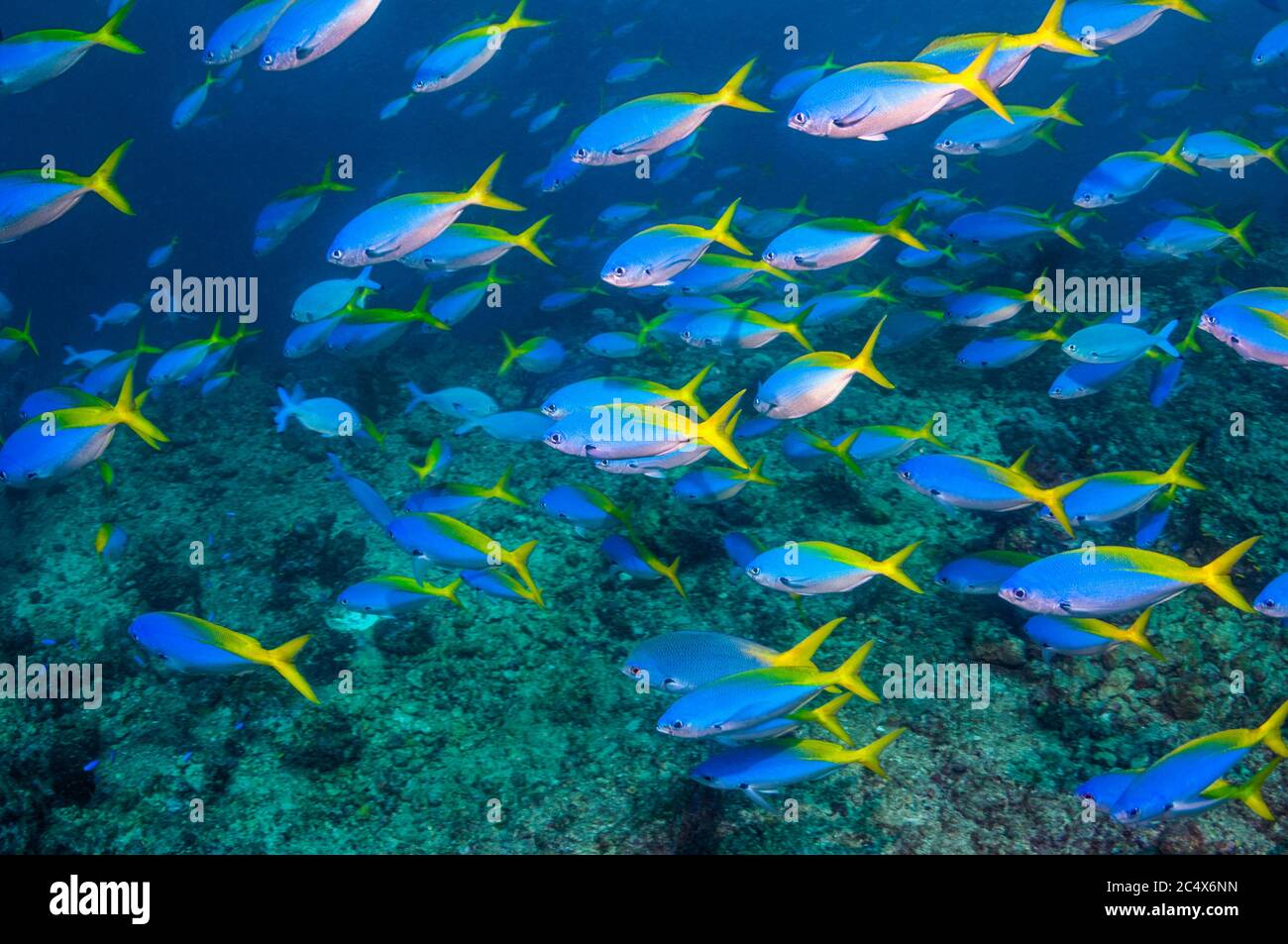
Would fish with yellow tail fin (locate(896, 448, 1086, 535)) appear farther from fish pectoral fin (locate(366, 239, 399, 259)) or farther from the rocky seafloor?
fish pectoral fin (locate(366, 239, 399, 259))

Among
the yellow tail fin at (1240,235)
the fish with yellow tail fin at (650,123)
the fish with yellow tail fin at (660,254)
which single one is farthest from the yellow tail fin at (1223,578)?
the yellow tail fin at (1240,235)

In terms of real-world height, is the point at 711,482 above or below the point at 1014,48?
below

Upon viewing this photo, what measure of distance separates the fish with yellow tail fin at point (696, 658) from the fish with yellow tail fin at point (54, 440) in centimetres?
275

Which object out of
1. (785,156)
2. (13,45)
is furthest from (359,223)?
(785,156)

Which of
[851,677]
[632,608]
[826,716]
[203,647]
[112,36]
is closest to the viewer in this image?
[851,677]

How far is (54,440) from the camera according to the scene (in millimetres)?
3436

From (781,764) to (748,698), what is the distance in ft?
0.97

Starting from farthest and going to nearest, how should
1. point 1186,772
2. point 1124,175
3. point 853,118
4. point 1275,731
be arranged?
point 1124,175
point 853,118
point 1275,731
point 1186,772

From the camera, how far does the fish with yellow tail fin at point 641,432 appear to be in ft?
9.76

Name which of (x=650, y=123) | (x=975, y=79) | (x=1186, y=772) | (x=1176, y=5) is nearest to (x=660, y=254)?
(x=650, y=123)

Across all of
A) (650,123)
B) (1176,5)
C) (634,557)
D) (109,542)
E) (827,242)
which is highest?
(1176,5)

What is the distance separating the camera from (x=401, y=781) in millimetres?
3262

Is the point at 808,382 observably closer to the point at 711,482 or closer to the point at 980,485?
the point at 711,482
